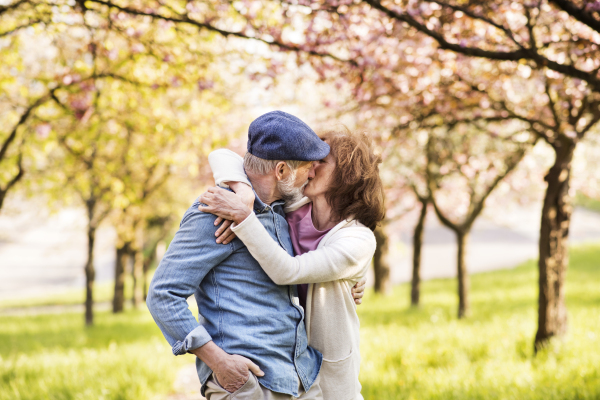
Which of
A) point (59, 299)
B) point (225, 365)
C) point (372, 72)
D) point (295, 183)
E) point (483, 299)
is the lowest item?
point (59, 299)

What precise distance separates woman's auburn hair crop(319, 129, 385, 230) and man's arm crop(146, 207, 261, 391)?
0.59m

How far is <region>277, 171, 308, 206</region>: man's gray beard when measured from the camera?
208 cm

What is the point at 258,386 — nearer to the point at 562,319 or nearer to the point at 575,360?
the point at 575,360

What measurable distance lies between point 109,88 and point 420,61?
12.0 ft

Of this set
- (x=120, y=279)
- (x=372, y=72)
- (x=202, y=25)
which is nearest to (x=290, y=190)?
(x=202, y=25)

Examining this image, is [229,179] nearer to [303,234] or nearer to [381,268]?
[303,234]

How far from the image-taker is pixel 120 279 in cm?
1174

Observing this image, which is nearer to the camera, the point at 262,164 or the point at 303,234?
the point at 262,164

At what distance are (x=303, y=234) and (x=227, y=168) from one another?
46 cm

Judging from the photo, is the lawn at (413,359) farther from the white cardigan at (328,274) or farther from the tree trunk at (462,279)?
the white cardigan at (328,274)

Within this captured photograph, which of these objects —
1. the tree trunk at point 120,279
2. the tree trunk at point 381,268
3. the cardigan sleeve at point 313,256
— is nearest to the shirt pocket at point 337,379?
the cardigan sleeve at point 313,256

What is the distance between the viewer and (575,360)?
14.4ft

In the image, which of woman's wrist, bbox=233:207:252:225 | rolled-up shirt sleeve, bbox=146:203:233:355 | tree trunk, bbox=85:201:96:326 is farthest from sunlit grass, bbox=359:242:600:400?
tree trunk, bbox=85:201:96:326

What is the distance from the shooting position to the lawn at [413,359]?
4.02 meters
